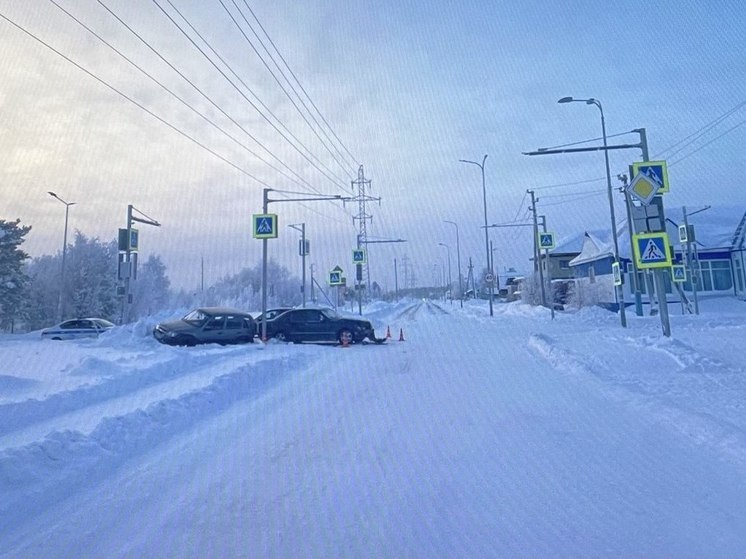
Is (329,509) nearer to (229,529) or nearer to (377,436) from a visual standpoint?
(229,529)

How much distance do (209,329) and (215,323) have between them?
0.32 meters

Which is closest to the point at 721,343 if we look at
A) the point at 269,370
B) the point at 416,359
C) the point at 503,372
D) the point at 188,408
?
the point at 503,372

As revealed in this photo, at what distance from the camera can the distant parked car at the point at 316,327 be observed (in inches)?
867

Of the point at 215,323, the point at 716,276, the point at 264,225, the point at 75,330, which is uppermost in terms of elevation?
the point at 264,225

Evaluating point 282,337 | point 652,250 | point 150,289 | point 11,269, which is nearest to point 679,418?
point 652,250

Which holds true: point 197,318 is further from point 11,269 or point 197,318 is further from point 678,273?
point 11,269

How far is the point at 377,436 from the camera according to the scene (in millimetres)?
6816

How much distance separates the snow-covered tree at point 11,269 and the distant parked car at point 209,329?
106 ft

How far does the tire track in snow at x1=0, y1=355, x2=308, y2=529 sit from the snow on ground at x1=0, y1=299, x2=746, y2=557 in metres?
0.03

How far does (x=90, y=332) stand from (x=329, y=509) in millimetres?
31374

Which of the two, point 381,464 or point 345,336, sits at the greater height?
point 345,336

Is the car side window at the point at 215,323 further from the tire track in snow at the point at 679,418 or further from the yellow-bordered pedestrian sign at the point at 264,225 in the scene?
the tire track in snow at the point at 679,418

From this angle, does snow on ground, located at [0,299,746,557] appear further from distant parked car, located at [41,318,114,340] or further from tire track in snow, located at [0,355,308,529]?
distant parked car, located at [41,318,114,340]

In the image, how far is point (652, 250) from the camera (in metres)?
14.5
